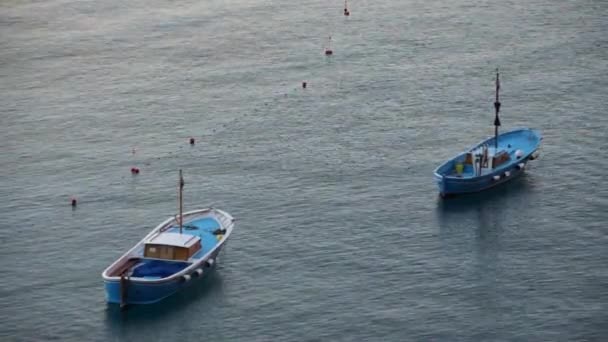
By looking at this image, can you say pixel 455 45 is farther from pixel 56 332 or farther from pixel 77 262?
pixel 56 332

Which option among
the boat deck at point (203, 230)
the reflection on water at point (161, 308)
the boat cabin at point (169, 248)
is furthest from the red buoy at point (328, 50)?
the boat cabin at point (169, 248)

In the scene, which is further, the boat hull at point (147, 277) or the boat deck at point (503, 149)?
the boat deck at point (503, 149)

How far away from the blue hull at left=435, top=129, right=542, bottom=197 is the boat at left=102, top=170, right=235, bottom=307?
2444cm

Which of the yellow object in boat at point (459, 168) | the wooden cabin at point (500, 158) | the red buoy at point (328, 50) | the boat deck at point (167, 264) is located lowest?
the boat deck at point (167, 264)

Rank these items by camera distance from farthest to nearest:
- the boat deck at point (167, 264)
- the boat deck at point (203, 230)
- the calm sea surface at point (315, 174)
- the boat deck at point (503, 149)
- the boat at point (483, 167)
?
the boat deck at point (503, 149) < the boat at point (483, 167) < the boat deck at point (203, 230) < the boat deck at point (167, 264) < the calm sea surface at point (315, 174)

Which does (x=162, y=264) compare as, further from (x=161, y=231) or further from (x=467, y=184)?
(x=467, y=184)

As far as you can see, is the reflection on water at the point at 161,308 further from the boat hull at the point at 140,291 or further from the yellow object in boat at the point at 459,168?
the yellow object in boat at the point at 459,168

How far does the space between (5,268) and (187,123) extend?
42856 mm

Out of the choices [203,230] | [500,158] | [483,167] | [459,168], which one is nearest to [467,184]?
[459,168]

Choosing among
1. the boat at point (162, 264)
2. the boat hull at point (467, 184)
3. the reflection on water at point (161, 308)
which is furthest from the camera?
the boat hull at point (467, 184)

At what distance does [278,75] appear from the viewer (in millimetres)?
176875

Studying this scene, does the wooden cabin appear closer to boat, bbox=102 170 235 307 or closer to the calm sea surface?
the calm sea surface

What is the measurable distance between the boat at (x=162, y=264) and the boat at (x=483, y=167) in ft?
81.6

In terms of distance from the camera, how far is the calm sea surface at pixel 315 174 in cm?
11400
